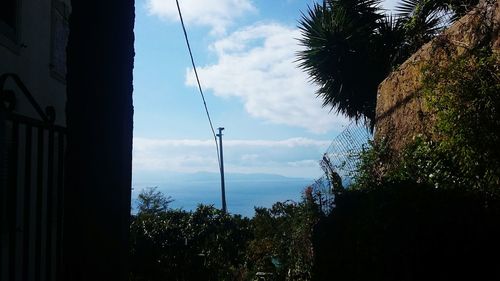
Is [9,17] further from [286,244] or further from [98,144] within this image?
[286,244]

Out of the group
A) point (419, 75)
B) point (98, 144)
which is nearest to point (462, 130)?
point (419, 75)

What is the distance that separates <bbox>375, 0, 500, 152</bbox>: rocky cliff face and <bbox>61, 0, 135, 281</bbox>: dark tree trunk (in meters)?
4.41

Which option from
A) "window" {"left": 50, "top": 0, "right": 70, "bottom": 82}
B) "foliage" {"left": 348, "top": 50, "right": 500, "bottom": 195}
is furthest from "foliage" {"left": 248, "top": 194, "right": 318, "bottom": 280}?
"window" {"left": 50, "top": 0, "right": 70, "bottom": 82}

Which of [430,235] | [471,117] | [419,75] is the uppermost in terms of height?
[419,75]

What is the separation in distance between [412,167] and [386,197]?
3.75ft

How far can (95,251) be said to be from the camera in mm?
2432

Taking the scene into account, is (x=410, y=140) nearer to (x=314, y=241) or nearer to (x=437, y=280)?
(x=314, y=241)

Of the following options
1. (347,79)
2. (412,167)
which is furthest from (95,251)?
(347,79)

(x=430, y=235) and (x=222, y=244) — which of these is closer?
(x=430, y=235)

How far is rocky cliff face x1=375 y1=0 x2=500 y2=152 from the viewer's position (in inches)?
227

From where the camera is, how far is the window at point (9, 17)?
473cm

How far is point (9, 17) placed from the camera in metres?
4.91

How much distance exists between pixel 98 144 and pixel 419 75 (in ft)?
17.4

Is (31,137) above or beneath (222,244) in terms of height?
above
